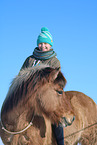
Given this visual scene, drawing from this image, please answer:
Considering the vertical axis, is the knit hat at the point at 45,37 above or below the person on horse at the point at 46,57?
above

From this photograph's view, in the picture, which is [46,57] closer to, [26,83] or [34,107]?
[26,83]

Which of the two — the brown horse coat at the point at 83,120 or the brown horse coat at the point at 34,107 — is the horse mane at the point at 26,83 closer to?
the brown horse coat at the point at 34,107

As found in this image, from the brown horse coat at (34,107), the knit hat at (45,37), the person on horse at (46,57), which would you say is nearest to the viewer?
the brown horse coat at (34,107)

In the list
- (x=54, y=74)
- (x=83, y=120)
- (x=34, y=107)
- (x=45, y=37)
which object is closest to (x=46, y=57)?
(x=45, y=37)

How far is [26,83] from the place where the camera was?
4.26 m

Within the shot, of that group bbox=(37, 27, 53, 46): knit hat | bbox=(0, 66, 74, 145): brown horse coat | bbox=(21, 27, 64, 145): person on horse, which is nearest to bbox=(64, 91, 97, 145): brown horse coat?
bbox=(21, 27, 64, 145): person on horse

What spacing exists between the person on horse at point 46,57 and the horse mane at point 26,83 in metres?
0.57

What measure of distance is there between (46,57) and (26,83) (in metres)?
0.91

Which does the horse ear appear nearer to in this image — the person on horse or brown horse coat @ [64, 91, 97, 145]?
the person on horse

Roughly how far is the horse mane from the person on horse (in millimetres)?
566

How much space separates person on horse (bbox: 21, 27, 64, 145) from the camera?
15.5ft

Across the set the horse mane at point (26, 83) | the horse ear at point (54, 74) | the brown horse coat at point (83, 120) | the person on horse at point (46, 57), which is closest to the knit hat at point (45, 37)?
the person on horse at point (46, 57)

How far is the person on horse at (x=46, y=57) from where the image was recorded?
4738mm

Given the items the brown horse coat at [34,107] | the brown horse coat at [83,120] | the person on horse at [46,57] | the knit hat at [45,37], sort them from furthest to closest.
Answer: the brown horse coat at [83,120], the knit hat at [45,37], the person on horse at [46,57], the brown horse coat at [34,107]
